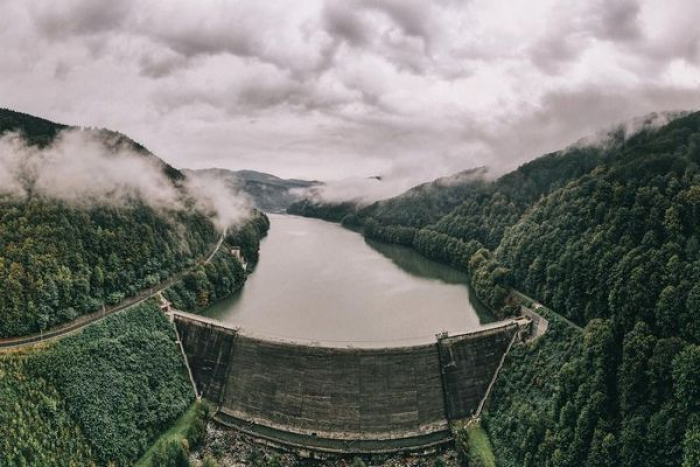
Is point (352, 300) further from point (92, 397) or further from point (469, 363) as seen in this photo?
point (92, 397)

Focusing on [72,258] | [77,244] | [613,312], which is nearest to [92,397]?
[72,258]

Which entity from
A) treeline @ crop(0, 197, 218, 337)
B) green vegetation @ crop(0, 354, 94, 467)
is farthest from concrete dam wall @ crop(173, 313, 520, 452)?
treeline @ crop(0, 197, 218, 337)

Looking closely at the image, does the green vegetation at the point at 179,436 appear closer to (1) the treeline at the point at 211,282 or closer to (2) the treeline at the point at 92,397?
(2) the treeline at the point at 92,397

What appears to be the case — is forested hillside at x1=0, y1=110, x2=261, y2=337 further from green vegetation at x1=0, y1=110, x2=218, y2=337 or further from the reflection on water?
the reflection on water

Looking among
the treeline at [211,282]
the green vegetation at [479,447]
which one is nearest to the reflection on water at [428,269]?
the green vegetation at [479,447]

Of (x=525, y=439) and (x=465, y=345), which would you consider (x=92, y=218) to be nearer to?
(x=465, y=345)

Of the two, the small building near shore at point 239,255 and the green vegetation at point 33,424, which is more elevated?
the small building near shore at point 239,255
